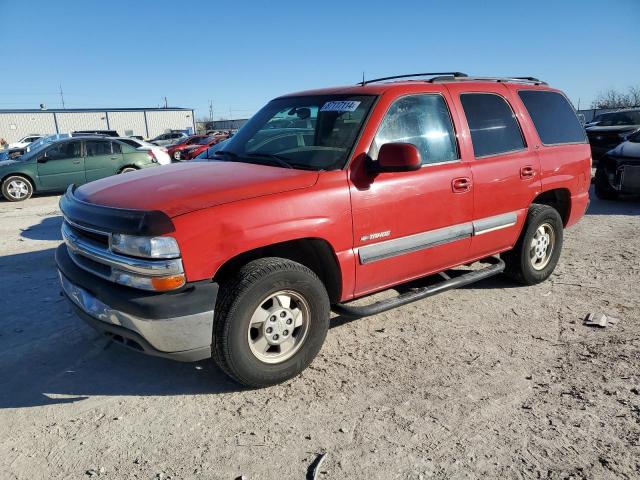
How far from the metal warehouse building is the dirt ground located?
5199cm

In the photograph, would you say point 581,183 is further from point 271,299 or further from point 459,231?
point 271,299

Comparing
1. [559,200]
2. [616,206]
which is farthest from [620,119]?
[559,200]

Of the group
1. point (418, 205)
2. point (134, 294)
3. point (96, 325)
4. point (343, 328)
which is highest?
point (418, 205)

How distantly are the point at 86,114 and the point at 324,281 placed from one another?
56.5 metres

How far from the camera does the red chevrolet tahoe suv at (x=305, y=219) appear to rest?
2795mm

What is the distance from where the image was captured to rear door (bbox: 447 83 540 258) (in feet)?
13.6

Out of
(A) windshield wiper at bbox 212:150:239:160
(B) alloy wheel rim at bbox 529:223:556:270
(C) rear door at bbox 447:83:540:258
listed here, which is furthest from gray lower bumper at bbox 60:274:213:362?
(B) alloy wheel rim at bbox 529:223:556:270

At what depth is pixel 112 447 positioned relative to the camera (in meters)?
2.68

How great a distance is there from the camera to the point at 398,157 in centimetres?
324

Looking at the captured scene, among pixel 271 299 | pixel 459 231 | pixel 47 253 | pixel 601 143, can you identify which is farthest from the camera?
pixel 601 143

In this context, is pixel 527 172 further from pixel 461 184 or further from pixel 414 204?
pixel 414 204

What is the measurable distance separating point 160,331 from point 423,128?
8.00ft

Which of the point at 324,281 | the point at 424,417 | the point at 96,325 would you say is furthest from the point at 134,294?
the point at 424,417

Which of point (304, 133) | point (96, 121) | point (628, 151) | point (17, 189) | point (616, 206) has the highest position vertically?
point (304, 133)
